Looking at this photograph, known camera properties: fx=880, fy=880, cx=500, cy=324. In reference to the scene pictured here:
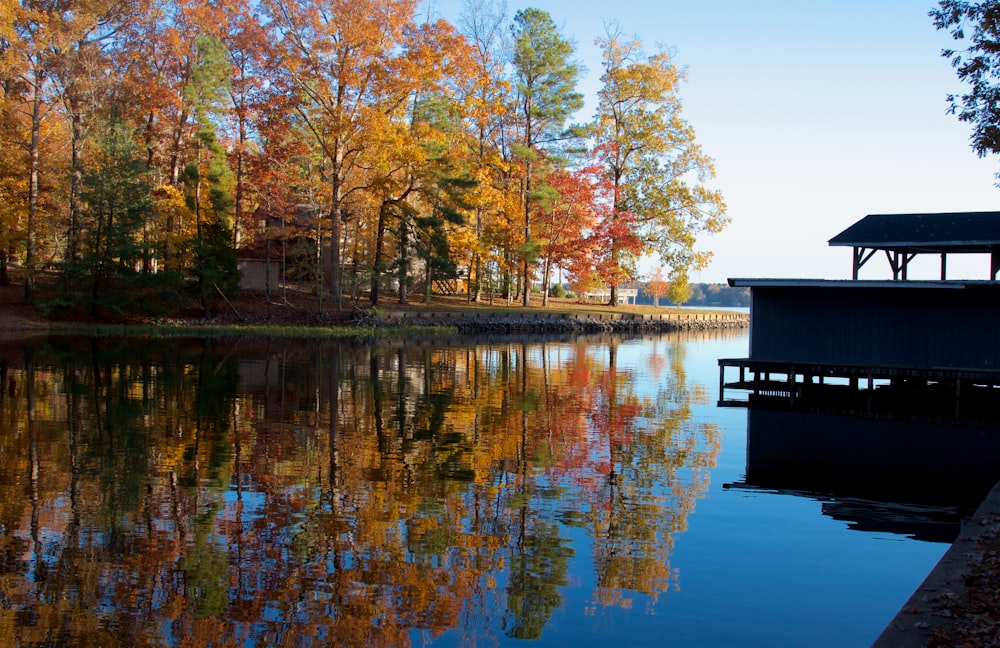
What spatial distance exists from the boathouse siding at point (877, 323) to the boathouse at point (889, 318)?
0.03 metres

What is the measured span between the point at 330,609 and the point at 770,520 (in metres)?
6.47

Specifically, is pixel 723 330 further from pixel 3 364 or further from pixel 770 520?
pixel 770 520

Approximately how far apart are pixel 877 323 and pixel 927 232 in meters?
3.08

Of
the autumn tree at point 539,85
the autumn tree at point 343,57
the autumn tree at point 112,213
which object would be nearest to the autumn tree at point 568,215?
the autumn tree at point 539,85

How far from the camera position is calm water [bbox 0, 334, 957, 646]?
7.80m

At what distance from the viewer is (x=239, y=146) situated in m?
50.2

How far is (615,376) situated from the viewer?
1193 inches

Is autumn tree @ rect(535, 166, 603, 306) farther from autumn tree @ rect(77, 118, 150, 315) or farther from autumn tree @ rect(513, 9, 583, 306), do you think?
autumn tree @ rect(77, 118, 150, 315)

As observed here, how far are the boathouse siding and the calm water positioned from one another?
6.24m

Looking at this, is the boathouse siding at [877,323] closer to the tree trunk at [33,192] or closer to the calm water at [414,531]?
the calm water at [414,531]

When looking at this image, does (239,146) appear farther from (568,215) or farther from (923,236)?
(923,236)

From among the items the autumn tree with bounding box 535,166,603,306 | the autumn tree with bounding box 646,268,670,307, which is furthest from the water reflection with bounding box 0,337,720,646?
the autumn tree with bounding box 646,268,670,307

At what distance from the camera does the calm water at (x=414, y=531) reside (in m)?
7.80

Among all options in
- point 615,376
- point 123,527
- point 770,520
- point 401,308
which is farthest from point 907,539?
point 401,308
